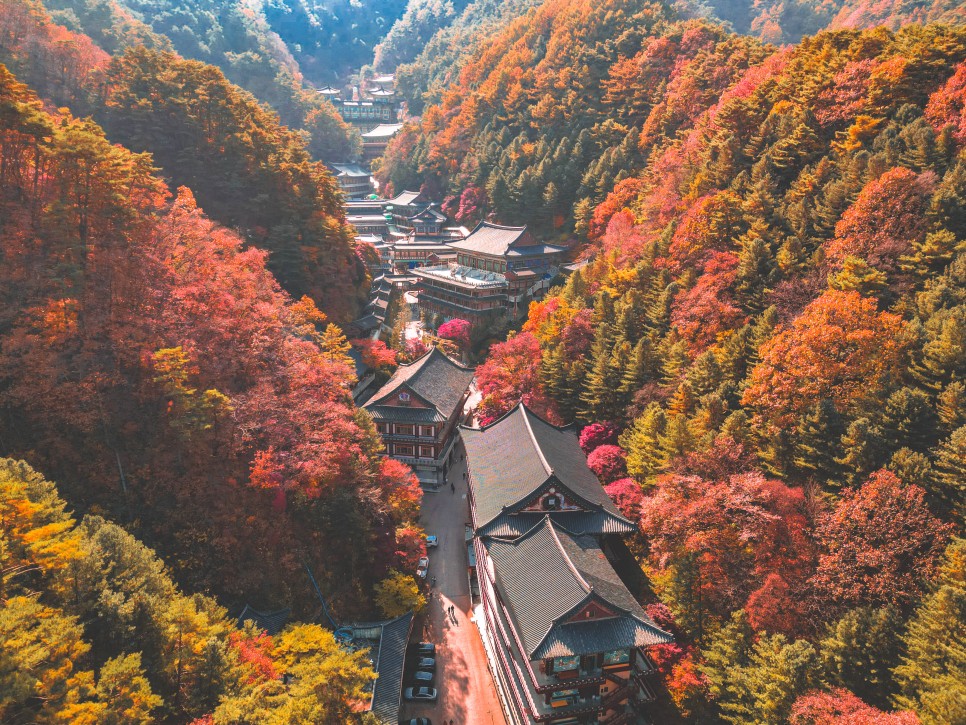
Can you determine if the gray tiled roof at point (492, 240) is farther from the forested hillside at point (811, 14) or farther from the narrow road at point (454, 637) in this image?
the forested hillside at point (811, 14)

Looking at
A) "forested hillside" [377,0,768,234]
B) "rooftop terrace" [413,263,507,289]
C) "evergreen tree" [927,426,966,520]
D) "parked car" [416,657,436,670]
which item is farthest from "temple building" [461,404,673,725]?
"forested hillside" [377,0,768,234]

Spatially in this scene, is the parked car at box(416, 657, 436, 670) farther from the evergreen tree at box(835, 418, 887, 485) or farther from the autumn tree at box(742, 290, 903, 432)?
the evergreen tree at box(835, 418, 887, 485)

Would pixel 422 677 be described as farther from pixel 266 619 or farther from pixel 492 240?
pixel 492 240

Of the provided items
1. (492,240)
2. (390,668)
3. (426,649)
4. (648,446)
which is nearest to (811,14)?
(492,240)

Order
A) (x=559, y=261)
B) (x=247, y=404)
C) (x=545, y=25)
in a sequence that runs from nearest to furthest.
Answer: (x=247, y=404) → (x=559, y=261) → (x=545, y=25)

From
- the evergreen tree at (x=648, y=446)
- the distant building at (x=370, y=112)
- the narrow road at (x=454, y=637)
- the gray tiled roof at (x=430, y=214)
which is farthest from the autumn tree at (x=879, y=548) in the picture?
the distant building at (x=370, y=112)

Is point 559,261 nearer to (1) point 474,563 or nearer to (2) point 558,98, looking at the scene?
(2) point 558,98

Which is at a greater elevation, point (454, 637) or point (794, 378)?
point (794, 378)

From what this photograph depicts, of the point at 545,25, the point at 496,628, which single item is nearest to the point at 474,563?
the point at 496,628
